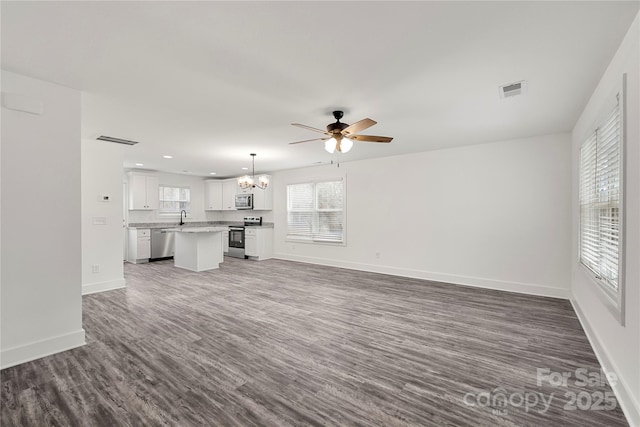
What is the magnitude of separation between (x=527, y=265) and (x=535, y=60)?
139 inches

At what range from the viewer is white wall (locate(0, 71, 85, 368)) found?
239cm

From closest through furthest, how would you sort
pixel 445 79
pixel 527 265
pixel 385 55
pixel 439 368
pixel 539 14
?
pixel 539 14, pixel 385 55, pixel 439 368, pixel 445 79, pixel 527 265

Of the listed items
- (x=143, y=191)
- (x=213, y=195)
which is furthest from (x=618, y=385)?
(x=213, y=195)

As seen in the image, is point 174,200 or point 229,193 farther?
point 229,193

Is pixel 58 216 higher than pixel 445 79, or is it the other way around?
pixel 445 79

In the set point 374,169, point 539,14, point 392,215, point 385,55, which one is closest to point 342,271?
point 392,215

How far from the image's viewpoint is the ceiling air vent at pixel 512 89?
2607 mm

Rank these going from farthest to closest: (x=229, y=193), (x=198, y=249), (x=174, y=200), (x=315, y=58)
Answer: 1. (x=229, y=193)
2. (x=174, y=200)
3. (x=198, y=249)
4. (x=315, y=58)

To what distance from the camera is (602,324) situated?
2.53 metres

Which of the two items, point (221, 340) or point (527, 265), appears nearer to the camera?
point (221, 340)

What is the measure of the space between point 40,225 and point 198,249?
12.3ft

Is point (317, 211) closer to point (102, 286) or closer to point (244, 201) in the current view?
point (244, 201)

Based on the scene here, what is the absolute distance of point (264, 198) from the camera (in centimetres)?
817

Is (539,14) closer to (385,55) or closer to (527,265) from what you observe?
(385,55)
